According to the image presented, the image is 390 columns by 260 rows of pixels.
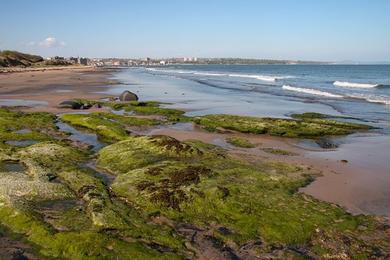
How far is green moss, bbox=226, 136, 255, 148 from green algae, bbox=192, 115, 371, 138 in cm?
296

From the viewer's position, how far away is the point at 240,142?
22109 millimetres

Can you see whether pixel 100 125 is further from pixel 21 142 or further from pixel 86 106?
pixel 86 106

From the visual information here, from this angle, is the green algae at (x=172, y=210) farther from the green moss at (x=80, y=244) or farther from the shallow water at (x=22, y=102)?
the shallow water at (x=22, y=102)

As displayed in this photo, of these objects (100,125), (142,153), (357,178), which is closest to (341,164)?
(357,178)

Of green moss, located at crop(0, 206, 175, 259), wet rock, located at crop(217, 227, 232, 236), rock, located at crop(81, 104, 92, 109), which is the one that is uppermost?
green moss, located at crop(0, 206, 175, 259)

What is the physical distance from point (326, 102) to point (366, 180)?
102 feet

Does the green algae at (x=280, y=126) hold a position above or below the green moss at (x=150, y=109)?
above

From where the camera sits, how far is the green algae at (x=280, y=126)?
25362mm

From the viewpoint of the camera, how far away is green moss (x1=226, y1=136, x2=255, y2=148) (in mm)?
21578

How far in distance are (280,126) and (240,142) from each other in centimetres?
527

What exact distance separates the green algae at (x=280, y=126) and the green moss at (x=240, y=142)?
296 cm

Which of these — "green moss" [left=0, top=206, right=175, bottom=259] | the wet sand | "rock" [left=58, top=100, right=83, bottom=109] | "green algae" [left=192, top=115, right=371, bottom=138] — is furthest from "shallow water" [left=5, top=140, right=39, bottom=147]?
"rock" [left=58, top=100, right=83, bottom=109]

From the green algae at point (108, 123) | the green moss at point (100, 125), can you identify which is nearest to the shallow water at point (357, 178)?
the green moss at point (100, 125)

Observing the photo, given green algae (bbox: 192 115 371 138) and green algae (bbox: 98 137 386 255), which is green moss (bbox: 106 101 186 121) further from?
green algae (bbox: 98 137 386 255)
